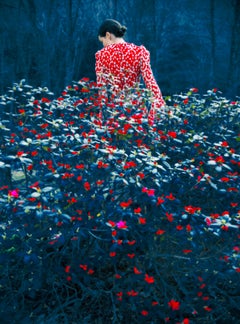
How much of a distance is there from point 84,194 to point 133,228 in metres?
0.36

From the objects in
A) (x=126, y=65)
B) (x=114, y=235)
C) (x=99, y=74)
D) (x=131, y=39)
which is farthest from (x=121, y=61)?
(x=131, y=39)

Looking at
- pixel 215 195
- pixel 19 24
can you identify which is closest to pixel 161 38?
pixel 19 24

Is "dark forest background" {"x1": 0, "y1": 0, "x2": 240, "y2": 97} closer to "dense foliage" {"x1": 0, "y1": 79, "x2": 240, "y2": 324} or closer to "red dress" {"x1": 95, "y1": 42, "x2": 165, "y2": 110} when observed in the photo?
"red dress" {"x1": 95, "y1": 42, "x2": 165, "y2": 110}

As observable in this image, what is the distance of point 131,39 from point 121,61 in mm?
3890

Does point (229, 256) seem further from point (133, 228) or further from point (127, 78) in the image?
point (127, 78)

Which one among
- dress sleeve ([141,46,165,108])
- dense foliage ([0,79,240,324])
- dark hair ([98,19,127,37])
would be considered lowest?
dense foliage ([0,79,240,324])

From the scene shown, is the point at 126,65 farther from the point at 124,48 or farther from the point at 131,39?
the point at 131,39

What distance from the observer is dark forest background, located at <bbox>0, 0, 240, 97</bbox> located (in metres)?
6.74

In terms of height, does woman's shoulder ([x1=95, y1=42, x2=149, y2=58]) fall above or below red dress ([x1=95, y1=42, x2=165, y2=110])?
above

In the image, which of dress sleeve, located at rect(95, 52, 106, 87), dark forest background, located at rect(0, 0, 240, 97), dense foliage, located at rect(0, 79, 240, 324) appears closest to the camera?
dense foliage, located at rect(0, 79, 240, 324)

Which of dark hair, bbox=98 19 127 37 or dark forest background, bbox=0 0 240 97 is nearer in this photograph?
dark hair, bbox=98 19 127 37

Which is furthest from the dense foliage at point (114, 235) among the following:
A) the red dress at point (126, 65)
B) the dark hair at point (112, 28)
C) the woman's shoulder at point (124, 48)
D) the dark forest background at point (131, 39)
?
the dark forest background at point (131, 39)

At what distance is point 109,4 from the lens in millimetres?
7465

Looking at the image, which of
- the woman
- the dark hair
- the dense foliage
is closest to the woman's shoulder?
the woman
